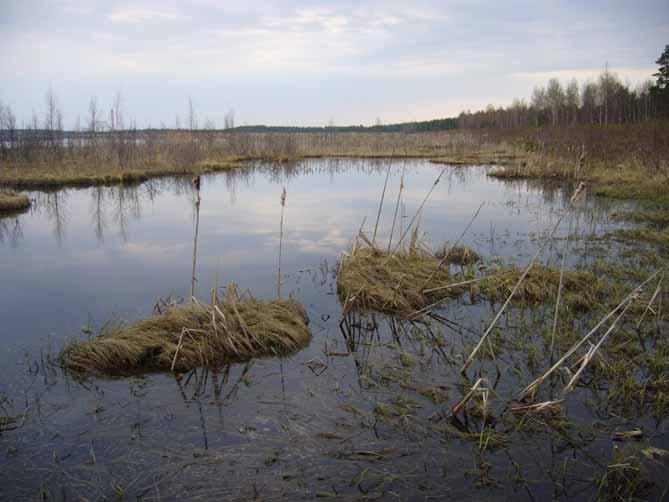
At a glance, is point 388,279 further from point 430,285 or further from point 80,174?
point 80,174

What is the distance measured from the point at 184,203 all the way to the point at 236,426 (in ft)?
39.6

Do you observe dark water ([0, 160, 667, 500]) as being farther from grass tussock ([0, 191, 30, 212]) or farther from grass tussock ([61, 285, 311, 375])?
grass tussock ([0, 191, 30, 212])

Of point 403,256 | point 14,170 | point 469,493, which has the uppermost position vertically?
point 14,170

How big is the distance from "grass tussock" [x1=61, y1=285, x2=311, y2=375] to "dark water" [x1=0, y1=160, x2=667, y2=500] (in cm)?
19

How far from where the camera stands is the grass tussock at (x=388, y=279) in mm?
6668

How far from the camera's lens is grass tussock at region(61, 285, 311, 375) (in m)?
5.05

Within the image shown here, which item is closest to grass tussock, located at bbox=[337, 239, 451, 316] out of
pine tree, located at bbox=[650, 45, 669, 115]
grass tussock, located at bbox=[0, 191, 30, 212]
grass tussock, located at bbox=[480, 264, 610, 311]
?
grass tussock, located at bbox=[480, 264, 610, 311]

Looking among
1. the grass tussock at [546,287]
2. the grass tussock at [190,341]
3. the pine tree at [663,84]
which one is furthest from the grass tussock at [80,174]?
the pine tree at [663,84]

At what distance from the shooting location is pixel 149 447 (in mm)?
3803

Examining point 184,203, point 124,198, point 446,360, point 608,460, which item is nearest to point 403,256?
point 446,360

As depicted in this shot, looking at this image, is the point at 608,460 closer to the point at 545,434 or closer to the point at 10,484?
the point at 545,434

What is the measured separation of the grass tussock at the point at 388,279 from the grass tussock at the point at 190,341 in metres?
1.00

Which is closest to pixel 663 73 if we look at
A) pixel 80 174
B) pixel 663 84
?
pixel 663 84

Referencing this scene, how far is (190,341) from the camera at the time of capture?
17.3 feet
